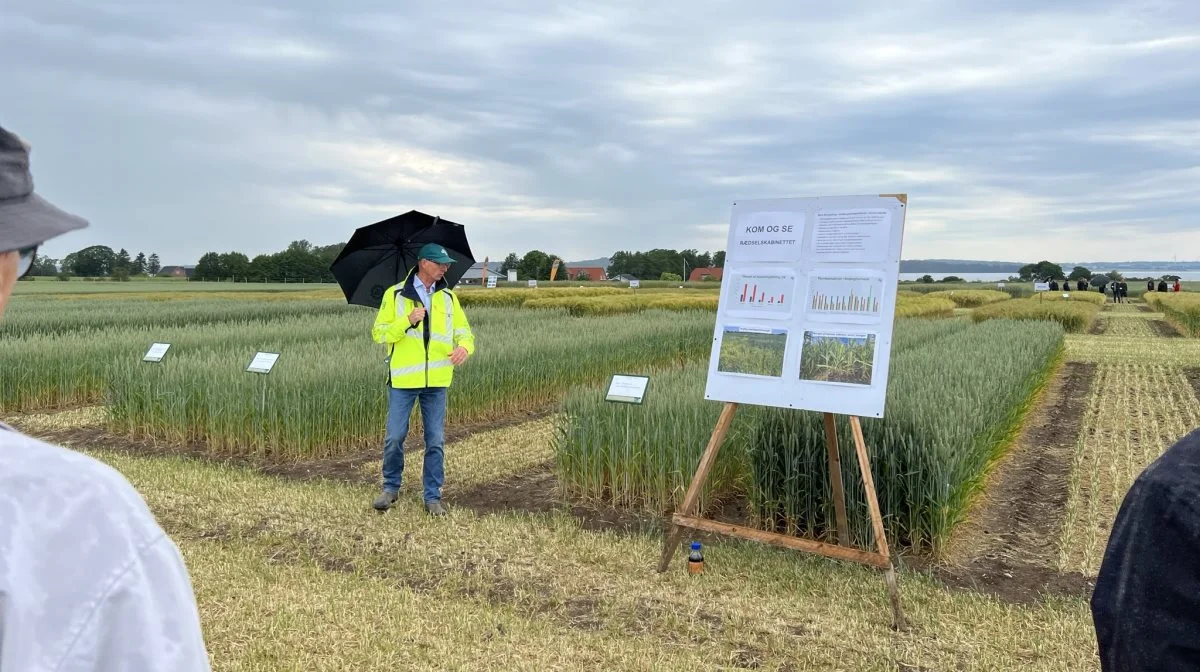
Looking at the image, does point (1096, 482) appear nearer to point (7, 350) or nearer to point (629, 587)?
point (629, 587)

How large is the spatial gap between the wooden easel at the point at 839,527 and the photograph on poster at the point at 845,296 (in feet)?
1.99

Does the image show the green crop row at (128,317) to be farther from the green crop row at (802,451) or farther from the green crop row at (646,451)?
the green crop row at (802,451)

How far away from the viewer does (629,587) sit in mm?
5316

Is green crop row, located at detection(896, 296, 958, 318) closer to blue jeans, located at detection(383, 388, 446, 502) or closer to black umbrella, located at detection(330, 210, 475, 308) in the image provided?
black umbrella, located at detection(330, 210, 475, 308)

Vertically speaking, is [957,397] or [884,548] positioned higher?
[957,397]

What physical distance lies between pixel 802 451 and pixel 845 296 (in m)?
1.38

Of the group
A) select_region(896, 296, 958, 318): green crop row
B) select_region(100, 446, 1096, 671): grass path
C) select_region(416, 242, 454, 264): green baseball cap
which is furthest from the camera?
select_region(896, 296, 958, 318): green crop row

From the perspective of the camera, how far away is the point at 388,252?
7.61 meters

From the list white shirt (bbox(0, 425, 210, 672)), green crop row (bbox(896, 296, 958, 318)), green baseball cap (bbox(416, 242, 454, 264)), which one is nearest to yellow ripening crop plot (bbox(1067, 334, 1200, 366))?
green crop row (bbox(896, 296, 958, 318))

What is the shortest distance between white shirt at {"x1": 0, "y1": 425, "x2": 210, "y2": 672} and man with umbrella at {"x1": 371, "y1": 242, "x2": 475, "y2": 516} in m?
5.81

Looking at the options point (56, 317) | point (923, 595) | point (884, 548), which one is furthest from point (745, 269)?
point (56, 317)

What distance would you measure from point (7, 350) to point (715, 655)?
39.6 feet

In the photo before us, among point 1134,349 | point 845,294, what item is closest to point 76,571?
point 845,294

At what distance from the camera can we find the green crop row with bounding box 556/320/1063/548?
5.87 meters
